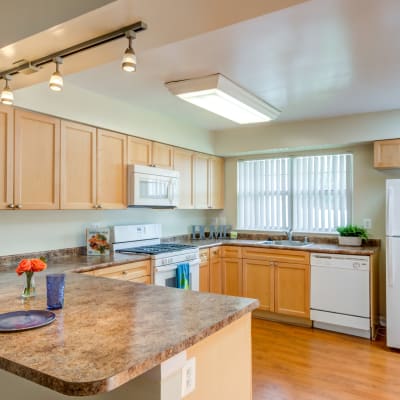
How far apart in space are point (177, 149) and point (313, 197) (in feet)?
6.17

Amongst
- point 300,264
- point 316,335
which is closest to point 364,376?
point 316,335

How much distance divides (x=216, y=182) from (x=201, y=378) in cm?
393

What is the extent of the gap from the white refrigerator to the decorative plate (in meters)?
3.16

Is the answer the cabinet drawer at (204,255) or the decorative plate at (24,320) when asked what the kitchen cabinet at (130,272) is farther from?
the decorative plate at (24,320)

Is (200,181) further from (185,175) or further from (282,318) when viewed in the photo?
(282,318)

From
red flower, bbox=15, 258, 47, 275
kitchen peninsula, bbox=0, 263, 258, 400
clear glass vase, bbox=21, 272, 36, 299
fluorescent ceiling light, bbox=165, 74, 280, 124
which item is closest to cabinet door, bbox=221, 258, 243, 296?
fluorescent ceiling light, bbox=165, 74, 280, 124

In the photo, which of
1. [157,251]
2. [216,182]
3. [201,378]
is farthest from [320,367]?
[216,182]

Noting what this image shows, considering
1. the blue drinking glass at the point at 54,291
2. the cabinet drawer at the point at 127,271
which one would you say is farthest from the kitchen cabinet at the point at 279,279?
the blue drinking glass at the point at 54,291

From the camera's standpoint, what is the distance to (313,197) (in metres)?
4.71

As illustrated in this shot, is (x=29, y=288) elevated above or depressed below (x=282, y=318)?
above

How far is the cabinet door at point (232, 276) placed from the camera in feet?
14.9

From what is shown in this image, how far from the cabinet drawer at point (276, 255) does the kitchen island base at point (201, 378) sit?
2503mm

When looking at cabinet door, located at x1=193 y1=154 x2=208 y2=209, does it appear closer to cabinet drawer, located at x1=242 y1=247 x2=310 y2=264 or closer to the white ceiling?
cabinet drawer, located at x1=242 y1=247 x2=310 y2=264

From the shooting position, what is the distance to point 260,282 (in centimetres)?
441
